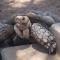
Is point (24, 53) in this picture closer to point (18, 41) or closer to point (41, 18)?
point (18, 41)

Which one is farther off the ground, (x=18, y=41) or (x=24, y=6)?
(x=24, y=6)

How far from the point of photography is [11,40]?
933mm

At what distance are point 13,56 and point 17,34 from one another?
0.11m

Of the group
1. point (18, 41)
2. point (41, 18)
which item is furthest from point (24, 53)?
point (41, 18)

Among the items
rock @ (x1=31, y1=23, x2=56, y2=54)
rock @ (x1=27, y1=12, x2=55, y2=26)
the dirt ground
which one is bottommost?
rock @ (x1=31, y1=23, x2=56, y2=54)

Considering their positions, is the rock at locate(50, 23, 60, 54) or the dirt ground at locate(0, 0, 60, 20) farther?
the dirt ground at locate(0, 0, 60, 20)

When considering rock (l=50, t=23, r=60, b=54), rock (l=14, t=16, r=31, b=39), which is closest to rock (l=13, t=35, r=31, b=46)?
rock (l=14, t=16, r=31, b=39)

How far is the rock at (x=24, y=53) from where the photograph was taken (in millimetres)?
868

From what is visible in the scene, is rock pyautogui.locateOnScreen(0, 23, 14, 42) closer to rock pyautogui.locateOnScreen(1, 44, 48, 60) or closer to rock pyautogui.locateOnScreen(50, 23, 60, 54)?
rock pyautogui.locateOnScreen(1, 44, 48, 60)

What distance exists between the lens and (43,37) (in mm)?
861

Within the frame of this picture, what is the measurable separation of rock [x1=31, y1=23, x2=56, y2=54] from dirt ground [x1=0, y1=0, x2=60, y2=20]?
117 mm

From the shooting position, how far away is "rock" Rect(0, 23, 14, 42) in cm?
91

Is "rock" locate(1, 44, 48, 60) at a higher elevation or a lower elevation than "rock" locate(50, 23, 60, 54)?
lower

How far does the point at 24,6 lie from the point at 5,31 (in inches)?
7.1
